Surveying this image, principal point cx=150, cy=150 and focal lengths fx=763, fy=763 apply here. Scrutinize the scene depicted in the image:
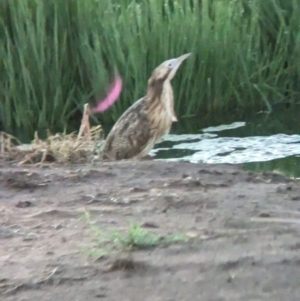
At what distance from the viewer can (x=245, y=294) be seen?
2.12 meters

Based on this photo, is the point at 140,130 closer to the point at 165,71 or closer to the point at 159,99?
the point at 159,99

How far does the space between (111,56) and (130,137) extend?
5.74 ft

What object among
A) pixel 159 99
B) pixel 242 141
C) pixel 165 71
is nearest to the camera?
pixel 159 99

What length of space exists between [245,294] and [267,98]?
5.66 meters

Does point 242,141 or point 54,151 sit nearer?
point 54,151

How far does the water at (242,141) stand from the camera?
5.41 metres

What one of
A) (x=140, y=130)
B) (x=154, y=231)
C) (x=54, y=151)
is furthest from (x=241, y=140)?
(x=154, y=231)

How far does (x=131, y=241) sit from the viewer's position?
2520 mm

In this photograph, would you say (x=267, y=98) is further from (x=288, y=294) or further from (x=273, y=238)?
(x=288, y=294)

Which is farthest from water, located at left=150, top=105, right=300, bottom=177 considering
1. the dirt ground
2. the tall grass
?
the dirt ground

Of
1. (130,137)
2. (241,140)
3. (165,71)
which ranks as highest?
(165,71)

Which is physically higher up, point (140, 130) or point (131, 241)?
point (131, 241)

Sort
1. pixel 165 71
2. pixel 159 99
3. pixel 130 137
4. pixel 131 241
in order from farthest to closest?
1. pixel 165 71
2. pixel 159 99
3. pixel 130 137
4. pixel 131 241

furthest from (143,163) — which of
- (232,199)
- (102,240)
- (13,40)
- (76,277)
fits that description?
(13,40)
